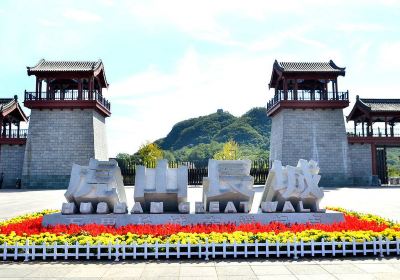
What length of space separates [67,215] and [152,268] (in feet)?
11.7

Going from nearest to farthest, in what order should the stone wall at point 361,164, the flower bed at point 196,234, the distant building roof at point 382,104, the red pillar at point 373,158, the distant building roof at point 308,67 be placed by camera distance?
the flower bed at point 196,234, the distant building roof at point 308,67, the red pillar at point 373,158, the stone wall at point 361,164, the distant building roof at point 382,104

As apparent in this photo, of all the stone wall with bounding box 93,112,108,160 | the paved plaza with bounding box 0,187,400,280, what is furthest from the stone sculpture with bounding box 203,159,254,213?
the stone wall with bounding box 93,112,108,160

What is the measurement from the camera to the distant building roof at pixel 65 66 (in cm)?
2400

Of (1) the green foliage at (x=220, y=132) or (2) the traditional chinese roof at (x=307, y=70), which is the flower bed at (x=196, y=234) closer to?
(2) the traditional chinese roof at (x=307, y=70)

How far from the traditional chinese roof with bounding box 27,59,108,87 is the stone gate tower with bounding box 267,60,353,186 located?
13.2m

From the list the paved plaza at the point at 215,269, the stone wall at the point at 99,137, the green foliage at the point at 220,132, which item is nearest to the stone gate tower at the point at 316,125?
the stone wall at the point at 99,137

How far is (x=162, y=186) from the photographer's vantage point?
7.90 m

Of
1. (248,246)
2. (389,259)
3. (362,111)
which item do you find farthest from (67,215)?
(362,111)

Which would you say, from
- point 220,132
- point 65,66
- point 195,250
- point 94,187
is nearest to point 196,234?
point 195,250

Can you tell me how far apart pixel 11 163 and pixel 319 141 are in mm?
22153

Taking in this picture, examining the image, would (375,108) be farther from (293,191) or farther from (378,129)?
(293,191)

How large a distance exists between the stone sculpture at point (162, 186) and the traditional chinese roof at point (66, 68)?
17.8m

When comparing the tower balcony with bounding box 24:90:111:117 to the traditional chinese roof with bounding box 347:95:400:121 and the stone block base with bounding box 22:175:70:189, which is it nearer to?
the stone block base with bounding box 22:175:70:189

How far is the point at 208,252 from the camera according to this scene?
5367 mm
